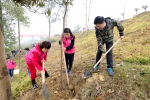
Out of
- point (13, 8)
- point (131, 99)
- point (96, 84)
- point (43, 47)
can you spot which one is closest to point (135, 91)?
point (131, 99)

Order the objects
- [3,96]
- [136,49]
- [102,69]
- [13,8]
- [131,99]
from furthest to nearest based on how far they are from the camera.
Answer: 1. [13,8]
2. [136,49]
3. [102,69]
4. [3,96]
5. [131,99]

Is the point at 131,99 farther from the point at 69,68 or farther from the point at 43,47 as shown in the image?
the point at 43,47

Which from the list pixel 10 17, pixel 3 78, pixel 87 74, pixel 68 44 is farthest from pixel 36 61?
pixel 10 17

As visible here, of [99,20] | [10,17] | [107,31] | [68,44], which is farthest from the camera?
[10,17]

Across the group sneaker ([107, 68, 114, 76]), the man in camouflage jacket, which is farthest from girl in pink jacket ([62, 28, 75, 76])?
sneaker ([107, 68, 114, 76])

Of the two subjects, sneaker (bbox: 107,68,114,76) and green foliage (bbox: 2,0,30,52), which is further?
green foliage (bbox: 2,0,30,52)

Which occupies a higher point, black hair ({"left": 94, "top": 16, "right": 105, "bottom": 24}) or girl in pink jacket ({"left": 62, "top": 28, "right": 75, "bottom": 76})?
black hair ({"left": 94, "top": 16, "right": 105, "bottom": 24})

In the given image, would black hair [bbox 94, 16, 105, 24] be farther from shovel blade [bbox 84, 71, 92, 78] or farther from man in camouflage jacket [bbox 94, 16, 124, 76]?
shovel blade [bbox 84, 71, 92, 78]

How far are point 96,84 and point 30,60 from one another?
63.1 inches

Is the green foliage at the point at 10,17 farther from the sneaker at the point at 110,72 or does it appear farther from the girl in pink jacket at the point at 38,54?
the sneaker at the point at 110,72

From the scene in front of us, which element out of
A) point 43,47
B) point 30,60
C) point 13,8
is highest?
point 13,8

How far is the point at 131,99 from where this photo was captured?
139 inches

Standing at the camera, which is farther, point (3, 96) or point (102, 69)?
point (102, 69)

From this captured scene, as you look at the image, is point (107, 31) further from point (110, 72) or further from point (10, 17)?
point (10, 17)
